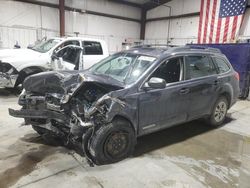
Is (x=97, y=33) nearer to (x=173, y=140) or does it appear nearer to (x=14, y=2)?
(x=14, y=2)

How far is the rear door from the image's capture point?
3670 millimetres

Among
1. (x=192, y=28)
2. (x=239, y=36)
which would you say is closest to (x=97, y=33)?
(x=192, y=28)

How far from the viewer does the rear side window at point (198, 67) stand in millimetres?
3664

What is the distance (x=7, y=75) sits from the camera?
6027 millimetres

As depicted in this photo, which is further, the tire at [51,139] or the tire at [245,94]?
the tire at [245,94]

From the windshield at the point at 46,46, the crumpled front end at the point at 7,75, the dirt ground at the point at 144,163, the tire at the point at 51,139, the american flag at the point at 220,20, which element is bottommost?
the dirt ground at the point at 144,163

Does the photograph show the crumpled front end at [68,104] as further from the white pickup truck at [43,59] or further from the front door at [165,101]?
the white pickup truck at [43,59]

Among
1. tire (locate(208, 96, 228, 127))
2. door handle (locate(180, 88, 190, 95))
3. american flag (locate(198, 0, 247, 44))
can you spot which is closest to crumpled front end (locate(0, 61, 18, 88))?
door handle (locate(180, 88, 190, 95))

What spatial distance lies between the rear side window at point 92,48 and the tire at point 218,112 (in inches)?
190

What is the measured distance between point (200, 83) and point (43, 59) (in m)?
4.89

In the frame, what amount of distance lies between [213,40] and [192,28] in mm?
2037

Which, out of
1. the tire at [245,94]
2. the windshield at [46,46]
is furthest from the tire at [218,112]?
the windshield at [46,46]

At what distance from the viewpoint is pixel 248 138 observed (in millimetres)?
4242

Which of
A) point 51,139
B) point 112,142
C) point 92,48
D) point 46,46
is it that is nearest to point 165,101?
point 112,142
